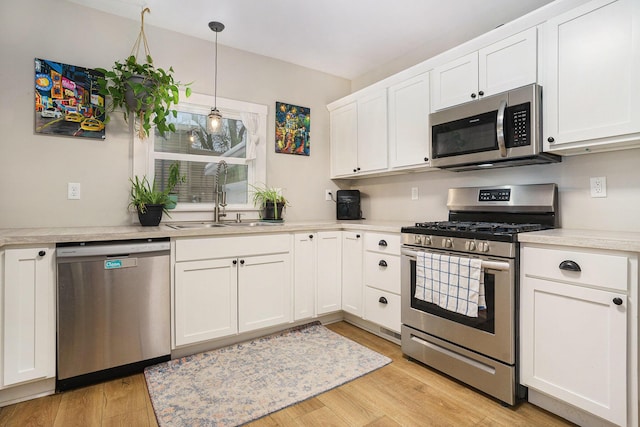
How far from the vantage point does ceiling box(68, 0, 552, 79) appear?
239cm

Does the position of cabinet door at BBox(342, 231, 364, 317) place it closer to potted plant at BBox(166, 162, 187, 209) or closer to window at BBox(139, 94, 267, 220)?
window at BBox(139, 94, 267, 220)

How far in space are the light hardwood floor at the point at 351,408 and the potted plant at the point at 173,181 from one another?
4.28 feet

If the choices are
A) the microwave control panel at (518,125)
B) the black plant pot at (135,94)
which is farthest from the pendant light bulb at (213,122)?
the microwave control panel at (518,125)

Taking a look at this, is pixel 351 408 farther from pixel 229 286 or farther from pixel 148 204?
pixel 148 204

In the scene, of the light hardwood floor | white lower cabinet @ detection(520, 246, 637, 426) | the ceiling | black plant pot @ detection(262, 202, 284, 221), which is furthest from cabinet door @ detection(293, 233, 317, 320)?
the ceiling

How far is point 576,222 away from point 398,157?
134 cm

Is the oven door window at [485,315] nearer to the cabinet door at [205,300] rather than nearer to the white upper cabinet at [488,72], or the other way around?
the white upper cabinet at [488,72]

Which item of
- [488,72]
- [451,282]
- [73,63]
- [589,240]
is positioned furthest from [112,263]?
[488,72]

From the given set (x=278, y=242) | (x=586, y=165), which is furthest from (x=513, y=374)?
(x=278, y=242)

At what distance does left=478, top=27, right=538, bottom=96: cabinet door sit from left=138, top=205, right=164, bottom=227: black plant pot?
244 centimetres

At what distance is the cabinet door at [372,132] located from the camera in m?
3.02

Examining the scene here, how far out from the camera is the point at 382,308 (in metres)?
2.64

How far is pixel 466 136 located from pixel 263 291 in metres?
1.88

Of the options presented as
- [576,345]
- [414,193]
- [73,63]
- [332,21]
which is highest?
[332,21]
